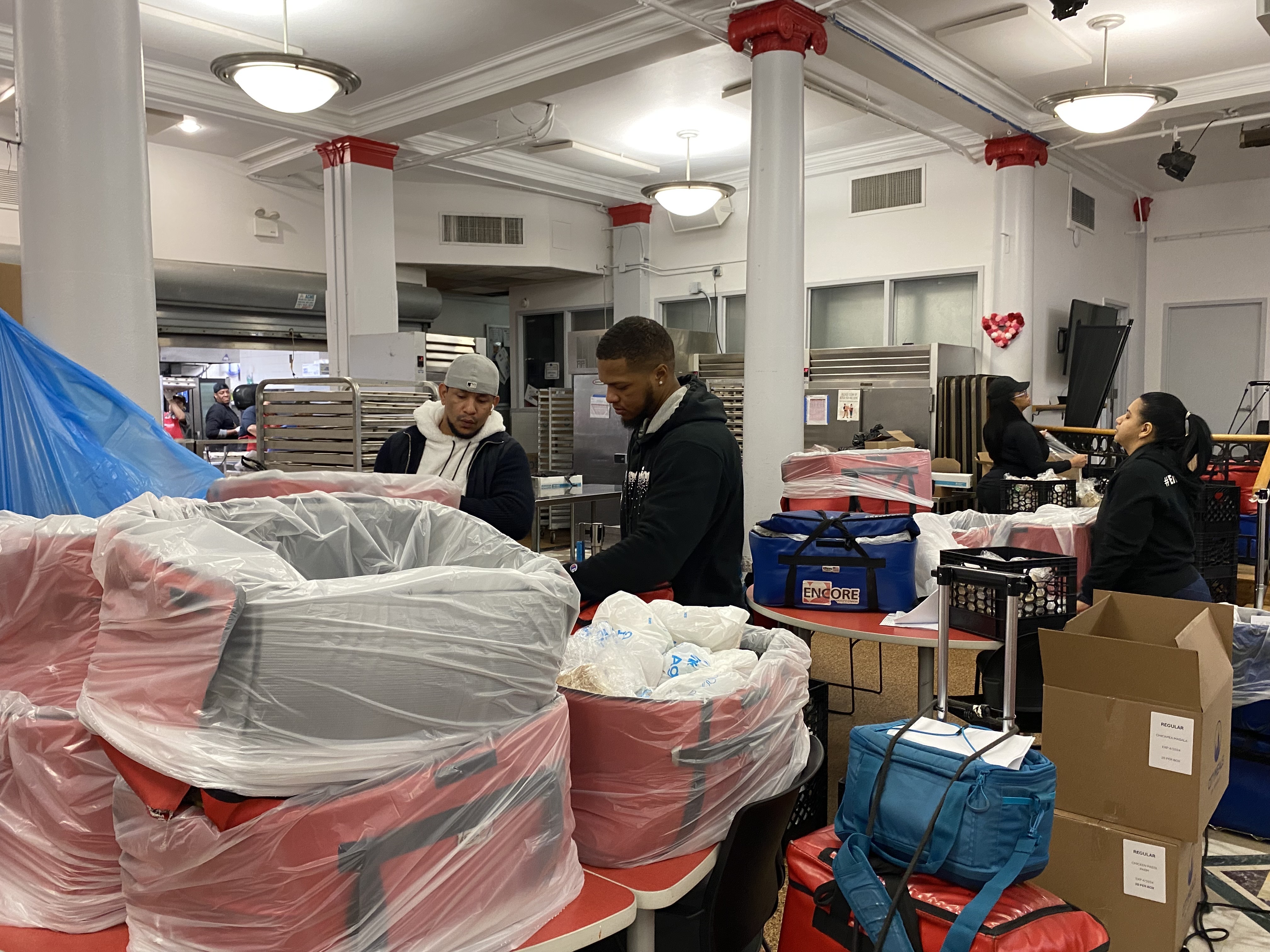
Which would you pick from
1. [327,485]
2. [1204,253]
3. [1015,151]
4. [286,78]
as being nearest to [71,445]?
[327,485]

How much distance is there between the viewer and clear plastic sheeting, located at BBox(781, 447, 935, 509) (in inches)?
148

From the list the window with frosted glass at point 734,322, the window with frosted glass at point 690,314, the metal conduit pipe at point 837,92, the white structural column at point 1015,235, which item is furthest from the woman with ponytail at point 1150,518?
the window with frosted glass at point 690,314

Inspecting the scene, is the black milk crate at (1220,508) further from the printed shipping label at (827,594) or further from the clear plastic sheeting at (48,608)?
the clear plastic sheeting at (48,608)

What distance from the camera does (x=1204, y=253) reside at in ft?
31.4

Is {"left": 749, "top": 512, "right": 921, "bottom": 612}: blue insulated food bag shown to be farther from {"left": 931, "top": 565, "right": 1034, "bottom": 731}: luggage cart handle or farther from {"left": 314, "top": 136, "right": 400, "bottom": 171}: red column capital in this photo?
{"left": 314, "top": 136, "right": 400, "bottom": 171}: red column capital

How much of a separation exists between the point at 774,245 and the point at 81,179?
13.2 feet

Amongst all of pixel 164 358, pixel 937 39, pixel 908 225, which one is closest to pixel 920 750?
pixel 937 39

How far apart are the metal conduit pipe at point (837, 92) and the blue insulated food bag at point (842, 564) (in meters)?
3.55

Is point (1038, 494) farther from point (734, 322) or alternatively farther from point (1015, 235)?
point (734, 322)

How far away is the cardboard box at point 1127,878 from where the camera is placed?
2264 millimetres

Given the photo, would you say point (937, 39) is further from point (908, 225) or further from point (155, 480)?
point (155, 480)

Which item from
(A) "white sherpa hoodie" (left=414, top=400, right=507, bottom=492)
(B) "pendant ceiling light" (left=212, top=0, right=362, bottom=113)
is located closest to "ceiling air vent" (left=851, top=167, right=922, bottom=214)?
(B) "pendant ceiling light" (left=212, top=0, right=362, bottom=113)

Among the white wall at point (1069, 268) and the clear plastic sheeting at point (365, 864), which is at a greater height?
the white wall at point (1069, 268)

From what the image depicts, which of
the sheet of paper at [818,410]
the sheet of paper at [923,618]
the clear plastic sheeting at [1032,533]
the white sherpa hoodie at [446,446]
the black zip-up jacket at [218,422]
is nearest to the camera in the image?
the sheet of paper at [923,618]
